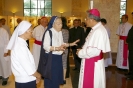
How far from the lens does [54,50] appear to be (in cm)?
388

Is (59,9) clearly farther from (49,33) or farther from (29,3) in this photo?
(49,33)

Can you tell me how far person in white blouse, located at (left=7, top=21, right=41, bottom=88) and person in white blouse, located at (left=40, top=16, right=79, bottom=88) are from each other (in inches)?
35.9

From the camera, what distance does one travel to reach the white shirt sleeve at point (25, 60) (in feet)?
9.37

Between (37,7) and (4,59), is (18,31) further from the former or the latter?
(37,7)

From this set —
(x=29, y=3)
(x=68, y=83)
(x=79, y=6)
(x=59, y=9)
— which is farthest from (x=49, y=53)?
(x=29, y=3)

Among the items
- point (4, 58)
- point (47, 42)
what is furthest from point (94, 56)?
point (4, 58)

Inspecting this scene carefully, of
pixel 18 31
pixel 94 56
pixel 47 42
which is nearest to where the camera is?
pixel 18 31

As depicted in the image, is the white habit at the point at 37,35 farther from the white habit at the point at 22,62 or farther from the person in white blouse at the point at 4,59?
the white habit at the point at 22,62

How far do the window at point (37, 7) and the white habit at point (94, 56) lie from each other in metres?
22.1

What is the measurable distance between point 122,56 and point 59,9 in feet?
56.6

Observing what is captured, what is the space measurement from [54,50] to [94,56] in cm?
73

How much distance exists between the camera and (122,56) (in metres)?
8.32

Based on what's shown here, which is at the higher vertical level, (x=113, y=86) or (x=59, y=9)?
Answer: (x=59, y=9)

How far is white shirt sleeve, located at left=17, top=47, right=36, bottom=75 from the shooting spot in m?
2.86
